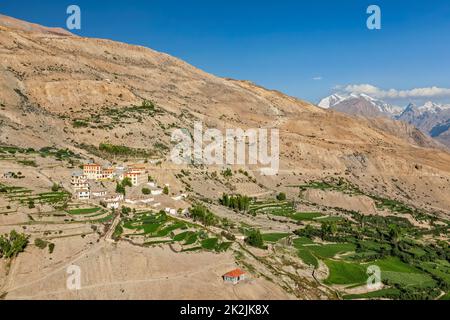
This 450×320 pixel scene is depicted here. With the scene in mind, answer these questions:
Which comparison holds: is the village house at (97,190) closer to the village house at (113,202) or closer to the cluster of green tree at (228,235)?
the village house at (113,202)

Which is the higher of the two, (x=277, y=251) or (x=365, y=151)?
(x=365, y=151)

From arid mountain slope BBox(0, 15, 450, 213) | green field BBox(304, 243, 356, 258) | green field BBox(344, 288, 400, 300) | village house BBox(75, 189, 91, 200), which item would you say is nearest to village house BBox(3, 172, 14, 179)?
village house BBox(75, 189, 91, 200)

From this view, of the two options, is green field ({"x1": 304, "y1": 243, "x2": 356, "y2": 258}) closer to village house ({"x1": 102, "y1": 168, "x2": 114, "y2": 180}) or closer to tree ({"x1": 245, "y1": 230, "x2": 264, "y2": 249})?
tree ({"x1": 245, "y1": 230, "x2": 264, "y2": 249})

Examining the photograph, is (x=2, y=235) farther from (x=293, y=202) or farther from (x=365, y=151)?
(x=365, y=151)

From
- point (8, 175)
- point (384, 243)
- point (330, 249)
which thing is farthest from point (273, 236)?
point (8, 175)

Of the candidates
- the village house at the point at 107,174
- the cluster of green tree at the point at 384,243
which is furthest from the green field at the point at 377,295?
the village house at the point at 107,174

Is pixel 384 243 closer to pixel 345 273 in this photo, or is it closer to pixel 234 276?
pixel 345 273
